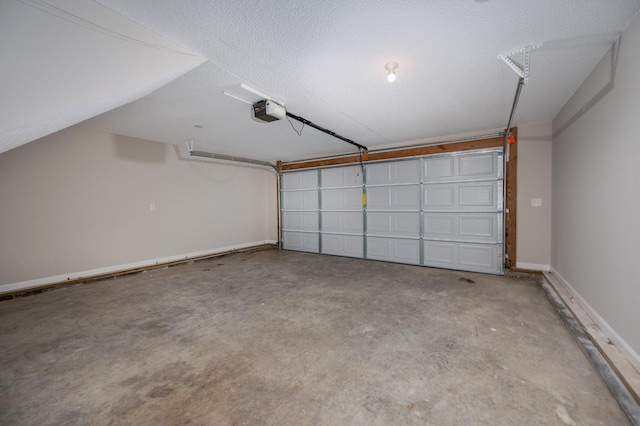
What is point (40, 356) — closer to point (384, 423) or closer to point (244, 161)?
point (384, 423)

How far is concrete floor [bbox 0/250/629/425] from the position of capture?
1434mm

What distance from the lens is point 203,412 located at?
56.4 inches

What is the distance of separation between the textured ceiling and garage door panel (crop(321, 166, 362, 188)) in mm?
1887

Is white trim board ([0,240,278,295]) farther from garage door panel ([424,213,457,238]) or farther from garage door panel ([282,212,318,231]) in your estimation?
garage door panel ([424,213,457,238])

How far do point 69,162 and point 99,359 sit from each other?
3.54 m

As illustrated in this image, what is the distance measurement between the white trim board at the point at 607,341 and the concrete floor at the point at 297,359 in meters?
0.15

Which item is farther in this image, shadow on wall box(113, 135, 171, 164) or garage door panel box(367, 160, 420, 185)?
garage door panel box(367, 160, 420, 185)

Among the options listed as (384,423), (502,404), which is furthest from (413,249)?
(384,423)

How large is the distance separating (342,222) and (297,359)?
4212 millimetres

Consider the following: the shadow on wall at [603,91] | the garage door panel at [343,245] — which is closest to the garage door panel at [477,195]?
the shadow on wall at [603,91]

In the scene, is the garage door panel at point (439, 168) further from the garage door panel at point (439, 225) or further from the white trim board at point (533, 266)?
the white trim board at point (533, 266)

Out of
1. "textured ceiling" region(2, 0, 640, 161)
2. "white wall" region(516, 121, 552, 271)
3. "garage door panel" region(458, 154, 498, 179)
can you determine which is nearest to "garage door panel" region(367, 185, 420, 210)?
"garage door panel" region(458, 154, 498, 179)

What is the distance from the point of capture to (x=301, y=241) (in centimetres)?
673

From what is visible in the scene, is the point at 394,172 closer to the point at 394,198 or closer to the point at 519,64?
the point at 394,198
